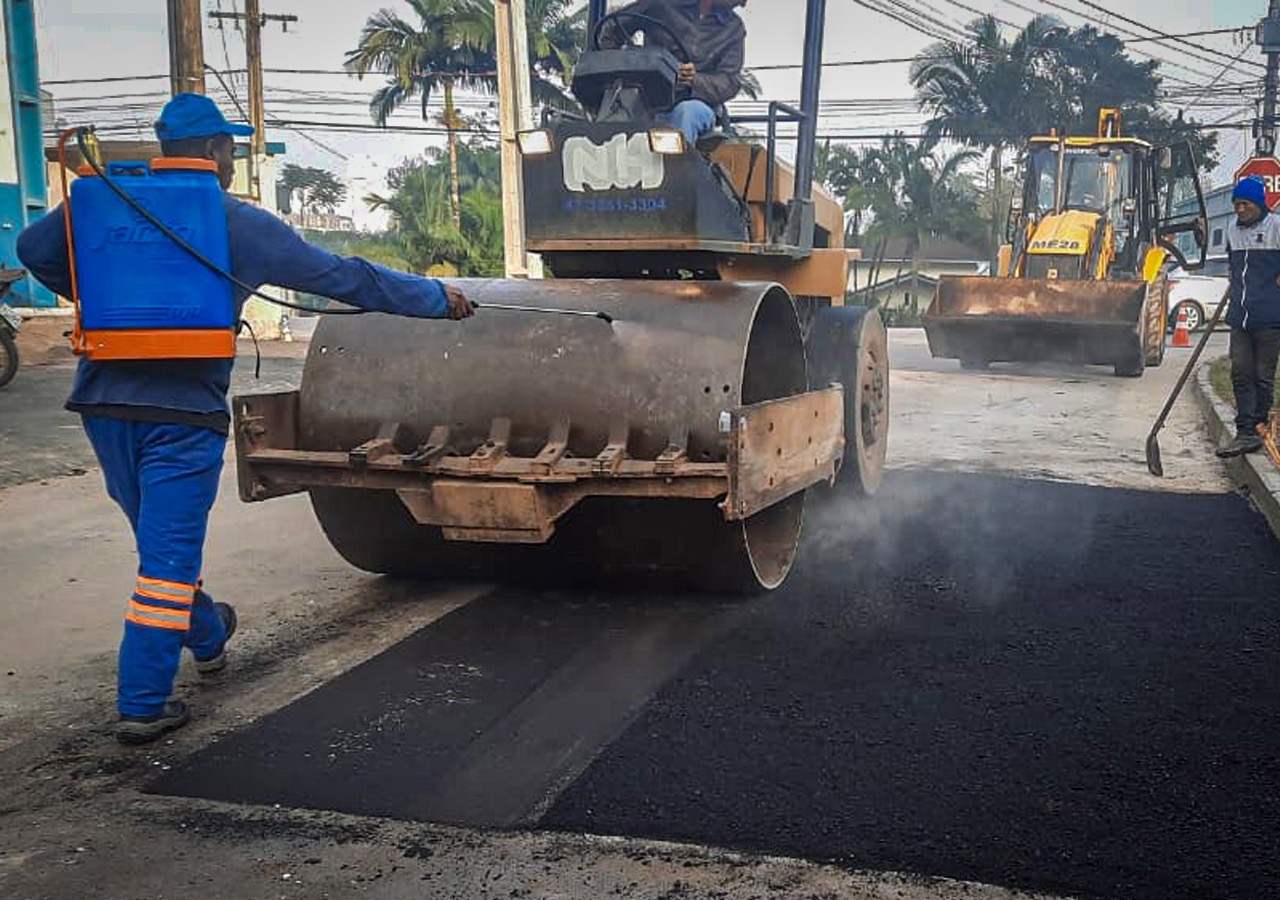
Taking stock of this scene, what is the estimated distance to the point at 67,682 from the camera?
420 cm

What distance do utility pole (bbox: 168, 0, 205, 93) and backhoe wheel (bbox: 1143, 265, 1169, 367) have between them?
11.0 meters

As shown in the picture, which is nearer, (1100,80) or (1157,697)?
(1157,697)

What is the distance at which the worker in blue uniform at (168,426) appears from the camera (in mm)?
3668

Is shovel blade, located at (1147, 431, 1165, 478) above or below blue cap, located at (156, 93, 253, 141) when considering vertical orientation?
below

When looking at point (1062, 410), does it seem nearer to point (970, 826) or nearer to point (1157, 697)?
point (1157, 697)

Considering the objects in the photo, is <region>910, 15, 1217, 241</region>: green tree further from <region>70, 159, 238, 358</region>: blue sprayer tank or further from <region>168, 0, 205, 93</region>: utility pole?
<region>70, 159, 238, 358</region>: blue sprayer tank

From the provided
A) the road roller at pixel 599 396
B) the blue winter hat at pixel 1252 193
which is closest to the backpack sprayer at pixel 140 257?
the road roller at pixel 599 396

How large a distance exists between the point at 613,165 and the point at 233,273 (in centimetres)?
190

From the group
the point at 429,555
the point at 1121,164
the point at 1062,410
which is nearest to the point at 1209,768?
the point at 429,555

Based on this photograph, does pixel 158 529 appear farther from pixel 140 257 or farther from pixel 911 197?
pixel 911 197

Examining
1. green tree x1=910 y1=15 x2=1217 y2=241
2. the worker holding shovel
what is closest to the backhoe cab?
the worker holding shovel

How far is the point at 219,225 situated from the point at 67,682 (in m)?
1.63

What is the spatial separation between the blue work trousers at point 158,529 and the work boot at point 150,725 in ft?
0.07

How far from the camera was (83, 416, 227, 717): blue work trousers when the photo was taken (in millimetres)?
3645
